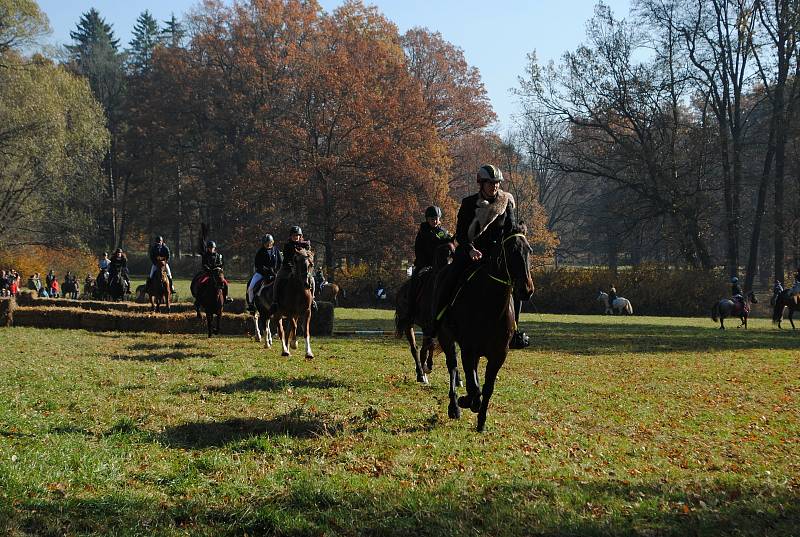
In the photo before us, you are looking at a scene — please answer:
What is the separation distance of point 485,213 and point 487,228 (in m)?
0.21

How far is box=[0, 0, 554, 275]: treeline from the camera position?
48.8 m

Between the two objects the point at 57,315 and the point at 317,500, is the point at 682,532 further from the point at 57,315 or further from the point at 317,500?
the point at 57,315

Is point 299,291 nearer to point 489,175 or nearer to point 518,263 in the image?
point 489,175

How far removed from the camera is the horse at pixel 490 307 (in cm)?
880

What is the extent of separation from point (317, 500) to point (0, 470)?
2830 mm

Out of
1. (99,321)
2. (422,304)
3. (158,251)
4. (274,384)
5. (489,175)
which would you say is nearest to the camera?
(489,175)

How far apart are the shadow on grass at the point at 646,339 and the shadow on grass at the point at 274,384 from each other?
9.94m

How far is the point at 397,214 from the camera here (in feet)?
158

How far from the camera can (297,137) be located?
164 ft

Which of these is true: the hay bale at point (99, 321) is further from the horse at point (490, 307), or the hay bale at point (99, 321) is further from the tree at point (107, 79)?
the tree at point (107, 79)

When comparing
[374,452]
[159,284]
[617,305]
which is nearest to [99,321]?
[159,284]

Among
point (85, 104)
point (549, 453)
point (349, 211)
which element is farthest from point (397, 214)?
point (549, 453)

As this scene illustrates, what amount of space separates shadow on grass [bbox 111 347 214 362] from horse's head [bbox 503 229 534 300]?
30.6 feet

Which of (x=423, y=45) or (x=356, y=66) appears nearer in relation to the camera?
(x=356, y=66)
